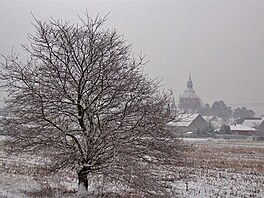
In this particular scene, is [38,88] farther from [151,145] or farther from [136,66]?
[151,145]

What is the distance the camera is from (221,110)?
179m

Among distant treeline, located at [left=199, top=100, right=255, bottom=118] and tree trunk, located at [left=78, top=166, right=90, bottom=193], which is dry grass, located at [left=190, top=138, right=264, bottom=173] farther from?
distant treeline, located at [left=199, top=100, right=255, bottom=118]

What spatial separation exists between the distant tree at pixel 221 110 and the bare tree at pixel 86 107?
16518 centimetres

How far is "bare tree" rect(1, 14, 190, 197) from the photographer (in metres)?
12.6

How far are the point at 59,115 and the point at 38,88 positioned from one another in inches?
44.3

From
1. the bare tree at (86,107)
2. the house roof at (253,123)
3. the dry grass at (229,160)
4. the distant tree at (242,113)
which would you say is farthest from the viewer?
the distant tree at (242,113)

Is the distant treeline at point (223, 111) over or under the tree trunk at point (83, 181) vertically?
over

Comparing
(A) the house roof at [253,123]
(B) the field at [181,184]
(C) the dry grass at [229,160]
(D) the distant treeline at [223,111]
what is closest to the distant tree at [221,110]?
(D) the distant treeline at [223,111]

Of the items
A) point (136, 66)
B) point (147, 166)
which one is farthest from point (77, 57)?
point (147, 166)

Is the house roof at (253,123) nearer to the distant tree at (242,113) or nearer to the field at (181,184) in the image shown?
the distant tree at (242,113)

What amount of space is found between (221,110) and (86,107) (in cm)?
17160

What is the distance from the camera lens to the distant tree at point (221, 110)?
17581 cm

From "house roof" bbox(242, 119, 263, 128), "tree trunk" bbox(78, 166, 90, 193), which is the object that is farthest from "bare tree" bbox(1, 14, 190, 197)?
"house roof" bbox(242, 119, 263, 128)

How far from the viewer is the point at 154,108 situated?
12.5 m
